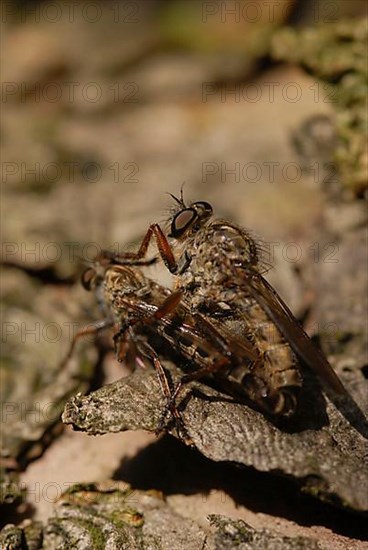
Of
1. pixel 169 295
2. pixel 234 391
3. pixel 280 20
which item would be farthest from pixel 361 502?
pixel 280 20

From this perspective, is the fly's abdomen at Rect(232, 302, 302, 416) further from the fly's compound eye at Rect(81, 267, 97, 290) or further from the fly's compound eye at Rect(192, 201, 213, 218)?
the fly's compound eye at Rect(81, 267, 97, 290)

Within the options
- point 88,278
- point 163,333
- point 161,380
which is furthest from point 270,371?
point 88,278

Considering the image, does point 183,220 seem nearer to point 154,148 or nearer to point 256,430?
point 256,430

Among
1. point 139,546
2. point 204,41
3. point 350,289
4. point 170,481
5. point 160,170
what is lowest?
point 139,546

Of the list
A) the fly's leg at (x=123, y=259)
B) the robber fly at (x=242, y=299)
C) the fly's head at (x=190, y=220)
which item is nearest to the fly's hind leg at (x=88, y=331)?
the fly's leg at (x=123, y=259)

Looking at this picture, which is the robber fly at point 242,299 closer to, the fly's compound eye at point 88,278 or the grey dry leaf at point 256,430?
the grey dry leaf at point 256,430

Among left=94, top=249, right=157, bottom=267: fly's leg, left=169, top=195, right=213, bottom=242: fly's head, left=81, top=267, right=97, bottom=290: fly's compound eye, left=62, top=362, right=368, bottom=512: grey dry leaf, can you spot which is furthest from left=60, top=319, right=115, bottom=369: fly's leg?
left=62, top=362, right=368, bottom=512: grey dry leaf

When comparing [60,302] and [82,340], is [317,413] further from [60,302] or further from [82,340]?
[60,302]
